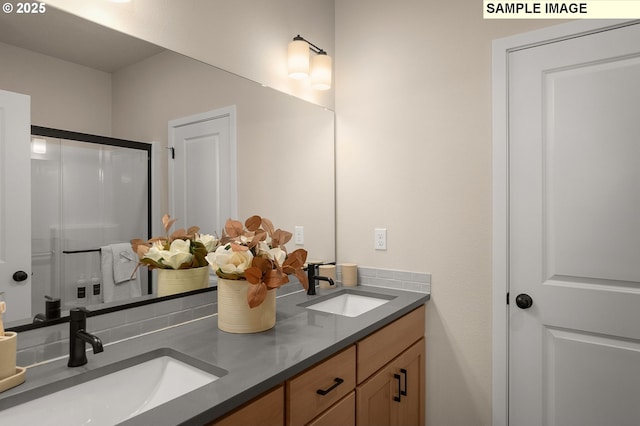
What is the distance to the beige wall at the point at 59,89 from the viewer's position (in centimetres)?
109

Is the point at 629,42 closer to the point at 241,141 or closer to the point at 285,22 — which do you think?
the point at 285,22

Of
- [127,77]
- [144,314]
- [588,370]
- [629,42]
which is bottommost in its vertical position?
[588,370]

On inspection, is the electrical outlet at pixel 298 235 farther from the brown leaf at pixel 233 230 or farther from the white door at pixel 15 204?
the white door at pixel 15 204

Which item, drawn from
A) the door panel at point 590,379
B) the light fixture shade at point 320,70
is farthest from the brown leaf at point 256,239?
the door panel at point 590,379

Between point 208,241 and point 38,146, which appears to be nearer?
point 38,146

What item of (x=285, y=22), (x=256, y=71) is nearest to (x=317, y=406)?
(x=256, y=71)

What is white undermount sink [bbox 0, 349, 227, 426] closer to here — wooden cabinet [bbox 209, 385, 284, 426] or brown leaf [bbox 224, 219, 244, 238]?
wooden cabinet [bbox 209, 385, 284, 426]

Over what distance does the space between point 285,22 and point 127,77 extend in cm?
95

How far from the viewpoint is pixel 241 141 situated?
1.77 metres

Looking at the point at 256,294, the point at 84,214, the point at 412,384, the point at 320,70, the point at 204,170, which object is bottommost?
the point at 412,384

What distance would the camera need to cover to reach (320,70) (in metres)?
2.04

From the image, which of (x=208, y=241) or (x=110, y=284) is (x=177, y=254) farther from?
(x=110, y=284)

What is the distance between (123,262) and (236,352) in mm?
512

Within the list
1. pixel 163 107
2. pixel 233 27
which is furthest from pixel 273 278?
pixel 233 27
